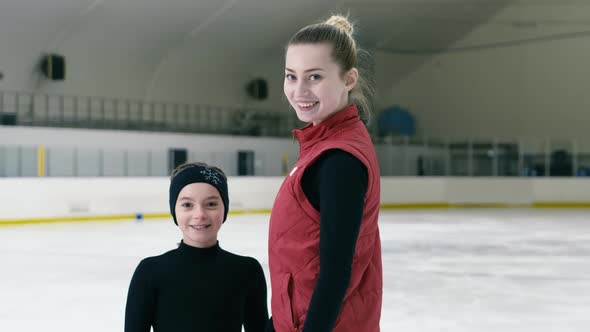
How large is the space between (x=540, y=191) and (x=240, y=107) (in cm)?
1119

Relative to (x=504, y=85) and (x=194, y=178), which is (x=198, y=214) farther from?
(x=504, y=85)

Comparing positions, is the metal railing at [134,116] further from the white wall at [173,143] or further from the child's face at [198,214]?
the child's face at [198,214]

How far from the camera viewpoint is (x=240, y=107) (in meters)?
28.3

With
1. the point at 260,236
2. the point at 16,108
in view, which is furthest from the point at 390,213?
the point at 16,108

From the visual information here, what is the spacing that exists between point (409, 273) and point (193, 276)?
6392 mm

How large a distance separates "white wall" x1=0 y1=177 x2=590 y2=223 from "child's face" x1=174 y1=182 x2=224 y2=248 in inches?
546

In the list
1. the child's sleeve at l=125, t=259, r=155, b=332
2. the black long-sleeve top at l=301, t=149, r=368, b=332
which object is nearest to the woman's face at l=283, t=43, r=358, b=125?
the black long-sleeve top at l=301, t=149, r=368, b=332

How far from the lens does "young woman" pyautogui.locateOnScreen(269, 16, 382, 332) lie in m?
1.73

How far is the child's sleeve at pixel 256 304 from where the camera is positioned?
2443 mm

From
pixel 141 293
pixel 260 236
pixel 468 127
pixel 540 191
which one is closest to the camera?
pixel 141 293

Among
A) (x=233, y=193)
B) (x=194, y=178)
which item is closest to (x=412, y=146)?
(x=233, y=193)

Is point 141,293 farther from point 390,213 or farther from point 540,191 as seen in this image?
point 540,191

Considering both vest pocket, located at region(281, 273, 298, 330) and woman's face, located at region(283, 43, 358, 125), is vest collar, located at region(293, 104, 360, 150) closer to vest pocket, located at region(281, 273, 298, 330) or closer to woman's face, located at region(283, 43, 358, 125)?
woman's face, located at region(283, 43, 358, 125)

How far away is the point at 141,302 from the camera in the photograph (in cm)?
232
